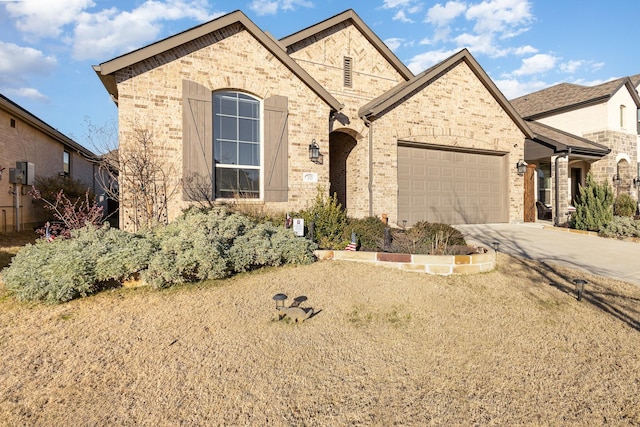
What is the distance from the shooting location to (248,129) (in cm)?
887

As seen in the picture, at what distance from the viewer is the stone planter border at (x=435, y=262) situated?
5.86m

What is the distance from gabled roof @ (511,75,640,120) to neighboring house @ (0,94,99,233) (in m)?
20.9

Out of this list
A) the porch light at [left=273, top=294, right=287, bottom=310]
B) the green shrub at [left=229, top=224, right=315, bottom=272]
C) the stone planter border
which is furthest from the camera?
the stone planter border

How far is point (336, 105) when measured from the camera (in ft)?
32.3

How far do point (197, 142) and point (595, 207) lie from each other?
12.3 meters

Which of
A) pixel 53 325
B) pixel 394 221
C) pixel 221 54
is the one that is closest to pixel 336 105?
pixel 221 54

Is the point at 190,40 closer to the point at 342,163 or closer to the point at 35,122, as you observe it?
the point at 342,163

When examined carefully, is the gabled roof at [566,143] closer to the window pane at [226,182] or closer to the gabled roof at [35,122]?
the window pane at [226,182]

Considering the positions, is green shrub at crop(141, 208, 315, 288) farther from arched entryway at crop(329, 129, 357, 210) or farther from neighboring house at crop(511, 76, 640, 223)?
neighboring house at crop(511, 76, 640, 223)

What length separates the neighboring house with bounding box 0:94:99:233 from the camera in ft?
36.5

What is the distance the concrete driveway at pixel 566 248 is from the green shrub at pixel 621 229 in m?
0.35

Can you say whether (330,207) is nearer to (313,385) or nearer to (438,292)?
(438,292)

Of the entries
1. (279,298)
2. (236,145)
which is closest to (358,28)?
(236,145)

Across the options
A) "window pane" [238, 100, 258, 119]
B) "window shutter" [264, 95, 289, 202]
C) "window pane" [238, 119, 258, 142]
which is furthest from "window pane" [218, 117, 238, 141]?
"window shutter" [264, 95, 289, 202]
